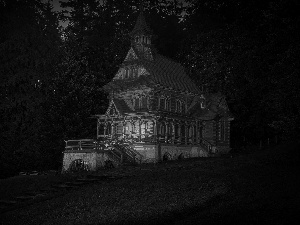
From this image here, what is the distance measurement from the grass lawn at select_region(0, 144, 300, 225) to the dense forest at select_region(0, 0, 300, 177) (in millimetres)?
4711

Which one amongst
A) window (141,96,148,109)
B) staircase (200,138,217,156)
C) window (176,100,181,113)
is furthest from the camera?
window (176,100,181,113)

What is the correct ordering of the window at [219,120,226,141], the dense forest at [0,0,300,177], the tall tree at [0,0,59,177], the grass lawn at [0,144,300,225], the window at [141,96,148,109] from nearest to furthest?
1. the grass lawn at [0,144,300,225]
2. the dense forest at [0,0,300,177]
3. the window at [141,96,148,109]
4. the tall tree at [0,0,59,177]
5. the window at [219,120,226,141]

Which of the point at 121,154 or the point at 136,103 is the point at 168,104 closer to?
the point at 136,103

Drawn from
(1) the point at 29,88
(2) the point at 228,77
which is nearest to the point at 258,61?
(2) the point at 228,77

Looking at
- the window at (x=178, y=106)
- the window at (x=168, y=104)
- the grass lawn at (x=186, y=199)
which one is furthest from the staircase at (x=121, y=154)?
the grass lawn at (x=186, y=199)

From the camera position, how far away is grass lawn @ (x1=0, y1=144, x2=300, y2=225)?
15.2 m

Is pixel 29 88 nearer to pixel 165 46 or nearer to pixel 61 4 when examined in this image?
pixel 61 4

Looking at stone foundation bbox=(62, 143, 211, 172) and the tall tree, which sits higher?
the tall tree

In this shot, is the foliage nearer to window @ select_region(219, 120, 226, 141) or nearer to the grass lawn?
the grass lawn

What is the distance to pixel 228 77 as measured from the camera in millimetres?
25375

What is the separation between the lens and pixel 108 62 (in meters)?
54.2

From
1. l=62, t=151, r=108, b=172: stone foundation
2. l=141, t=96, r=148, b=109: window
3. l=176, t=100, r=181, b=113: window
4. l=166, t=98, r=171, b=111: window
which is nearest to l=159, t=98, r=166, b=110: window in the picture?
l=166, t=98, r=171, b=111: window

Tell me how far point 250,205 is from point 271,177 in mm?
6103

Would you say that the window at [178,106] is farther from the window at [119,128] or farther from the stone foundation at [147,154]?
the window at [119,128]
